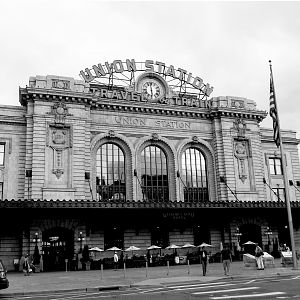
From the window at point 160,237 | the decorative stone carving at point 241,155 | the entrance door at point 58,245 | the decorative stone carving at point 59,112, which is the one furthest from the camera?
the decorative stone carving at point 241,155

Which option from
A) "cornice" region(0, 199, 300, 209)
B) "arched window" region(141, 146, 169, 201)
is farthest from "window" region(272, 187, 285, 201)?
"arched window" region(141, 146, 169, 201)

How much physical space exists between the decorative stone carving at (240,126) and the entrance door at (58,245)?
2412 centimetres

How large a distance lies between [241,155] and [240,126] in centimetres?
377

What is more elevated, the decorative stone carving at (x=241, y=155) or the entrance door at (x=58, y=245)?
the decorative stone carving at (x=241, y=155)

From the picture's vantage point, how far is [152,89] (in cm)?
5119

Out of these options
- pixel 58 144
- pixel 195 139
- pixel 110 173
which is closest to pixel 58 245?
pixel 110 173

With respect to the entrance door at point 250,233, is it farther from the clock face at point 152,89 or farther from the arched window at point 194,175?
the clock face at point 152,89

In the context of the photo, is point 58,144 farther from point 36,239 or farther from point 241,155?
point 241,155

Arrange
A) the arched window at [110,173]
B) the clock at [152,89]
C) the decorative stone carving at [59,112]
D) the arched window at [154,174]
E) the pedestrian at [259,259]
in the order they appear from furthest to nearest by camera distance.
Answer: the clock at [152,89], the arched window at [154,174], the arched window at [110,173], the decorative stone carving at [59,112], the pedestrian at [259,259]

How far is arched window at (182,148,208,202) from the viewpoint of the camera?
48875 millimetres

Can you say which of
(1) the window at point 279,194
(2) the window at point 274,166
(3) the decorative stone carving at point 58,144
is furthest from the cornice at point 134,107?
(1) the window at point 279,194

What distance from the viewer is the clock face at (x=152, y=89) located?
50.7 m

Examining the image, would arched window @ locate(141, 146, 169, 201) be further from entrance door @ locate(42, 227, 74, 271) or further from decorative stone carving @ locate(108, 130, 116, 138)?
entrance door @ locate(42, 227, 74, 271)

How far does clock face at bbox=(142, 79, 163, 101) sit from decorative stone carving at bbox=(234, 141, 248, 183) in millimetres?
11646
